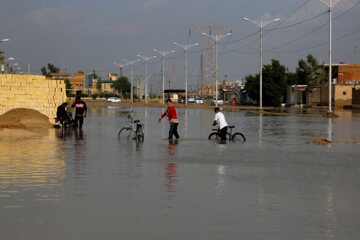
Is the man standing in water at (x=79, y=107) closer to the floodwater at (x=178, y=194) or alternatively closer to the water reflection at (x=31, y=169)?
the water reflection at (x=31, y=169)

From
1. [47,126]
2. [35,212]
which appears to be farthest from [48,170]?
[47,126]

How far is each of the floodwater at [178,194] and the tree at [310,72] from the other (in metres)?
86.1

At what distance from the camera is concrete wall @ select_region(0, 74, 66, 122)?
3419 centimetres

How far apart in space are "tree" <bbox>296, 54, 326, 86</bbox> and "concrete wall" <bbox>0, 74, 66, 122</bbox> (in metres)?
73.4

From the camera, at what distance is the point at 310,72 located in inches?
4225

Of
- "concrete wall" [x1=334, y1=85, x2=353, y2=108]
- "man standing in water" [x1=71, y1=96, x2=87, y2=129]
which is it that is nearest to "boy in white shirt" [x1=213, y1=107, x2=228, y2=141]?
"man standing in water" [x1=71, y1=96, x2=87, y2=129]

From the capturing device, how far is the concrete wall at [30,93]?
34188mm

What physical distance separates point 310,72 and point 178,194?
100 meters

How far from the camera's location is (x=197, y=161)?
1611cm

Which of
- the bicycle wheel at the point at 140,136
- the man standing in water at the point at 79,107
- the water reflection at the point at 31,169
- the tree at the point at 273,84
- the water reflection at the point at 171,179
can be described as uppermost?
the tree at the point at 273,84

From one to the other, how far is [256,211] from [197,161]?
723 centimetres

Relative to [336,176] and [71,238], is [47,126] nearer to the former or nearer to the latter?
[336,176]

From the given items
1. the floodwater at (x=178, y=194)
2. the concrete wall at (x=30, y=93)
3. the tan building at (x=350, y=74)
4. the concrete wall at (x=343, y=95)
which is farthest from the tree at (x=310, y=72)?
the floodwater at (x=178, y=194)

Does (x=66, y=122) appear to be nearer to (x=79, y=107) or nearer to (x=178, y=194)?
(x=79, y=107)
